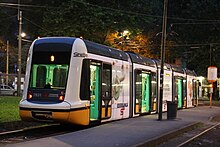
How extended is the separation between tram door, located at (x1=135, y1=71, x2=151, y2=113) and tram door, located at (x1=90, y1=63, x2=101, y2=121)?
550 cm

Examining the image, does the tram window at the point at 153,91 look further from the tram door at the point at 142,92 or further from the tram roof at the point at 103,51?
the tram roof at the point at 103,51

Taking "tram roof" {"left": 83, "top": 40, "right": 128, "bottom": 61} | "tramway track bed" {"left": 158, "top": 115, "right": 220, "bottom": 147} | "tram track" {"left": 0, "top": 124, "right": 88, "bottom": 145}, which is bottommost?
"tramway track bed" {"left": 158, "top": 115, "right": 220, "bottom": 147}

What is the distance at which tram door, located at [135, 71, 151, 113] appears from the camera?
76.3 feet

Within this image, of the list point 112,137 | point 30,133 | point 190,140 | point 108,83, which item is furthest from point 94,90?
point 190,140

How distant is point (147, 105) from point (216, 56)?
2981 cm

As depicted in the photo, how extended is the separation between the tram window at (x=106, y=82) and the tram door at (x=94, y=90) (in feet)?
1.52

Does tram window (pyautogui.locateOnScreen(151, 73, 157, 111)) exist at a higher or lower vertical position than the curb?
higher

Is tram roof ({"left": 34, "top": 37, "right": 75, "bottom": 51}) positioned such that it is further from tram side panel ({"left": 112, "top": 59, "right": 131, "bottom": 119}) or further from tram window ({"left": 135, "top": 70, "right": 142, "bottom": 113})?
tram window ({"left": 135, "top": 70, "right": 142, "bottom": 113})

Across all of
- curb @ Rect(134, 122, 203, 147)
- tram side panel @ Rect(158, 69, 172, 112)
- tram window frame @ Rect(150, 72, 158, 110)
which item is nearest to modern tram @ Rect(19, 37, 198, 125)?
curb @ Rect(134, 122, 203, 147)

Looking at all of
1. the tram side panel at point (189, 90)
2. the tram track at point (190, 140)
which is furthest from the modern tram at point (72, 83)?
the tram side panel at point (189, 90)

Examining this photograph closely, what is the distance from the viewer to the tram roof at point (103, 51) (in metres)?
17.3

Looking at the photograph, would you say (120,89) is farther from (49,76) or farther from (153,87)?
(153,87)

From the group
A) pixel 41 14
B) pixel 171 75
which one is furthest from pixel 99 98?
pixel 41 14

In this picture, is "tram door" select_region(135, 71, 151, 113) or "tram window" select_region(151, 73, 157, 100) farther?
"tram window" select_region(151, 73, 157, 100)
